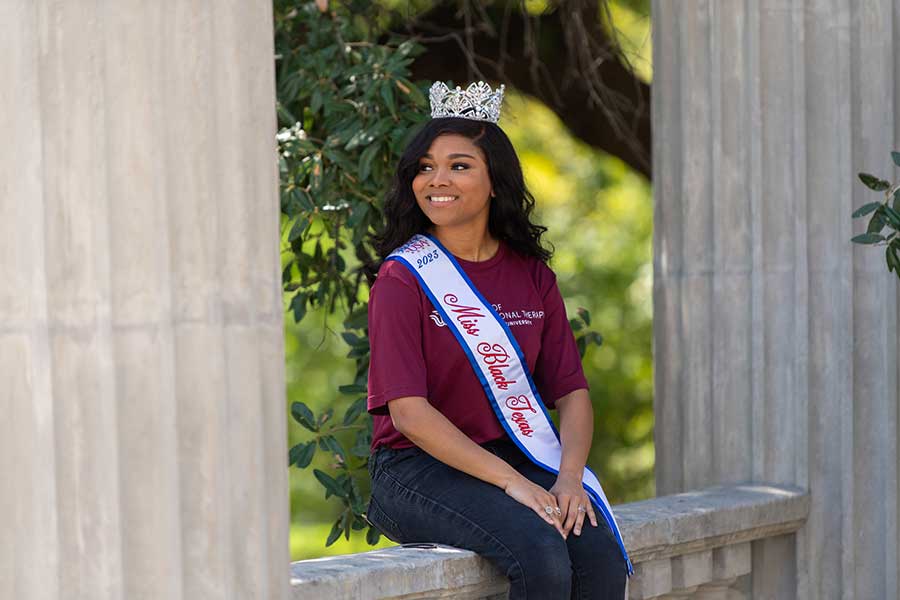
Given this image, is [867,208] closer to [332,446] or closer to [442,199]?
[442,199]

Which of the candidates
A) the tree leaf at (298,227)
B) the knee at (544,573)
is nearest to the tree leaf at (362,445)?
the tree leaf at (298,227)

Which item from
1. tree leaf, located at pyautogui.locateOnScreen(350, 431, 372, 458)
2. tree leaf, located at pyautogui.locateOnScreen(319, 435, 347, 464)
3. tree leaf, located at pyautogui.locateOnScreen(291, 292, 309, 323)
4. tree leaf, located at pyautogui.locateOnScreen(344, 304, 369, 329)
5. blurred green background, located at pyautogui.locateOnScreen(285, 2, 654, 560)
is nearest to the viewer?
tree leaf, located at pyautogui.locateOnScreen(319, 435, 347, 464)

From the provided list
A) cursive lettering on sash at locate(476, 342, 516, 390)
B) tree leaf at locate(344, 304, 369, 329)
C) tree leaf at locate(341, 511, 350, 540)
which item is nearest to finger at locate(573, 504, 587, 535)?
cursive lettering on sash at locate(476, 342, 516, 390)

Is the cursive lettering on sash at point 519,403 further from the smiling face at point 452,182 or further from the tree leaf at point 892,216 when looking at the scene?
the tree leaf at point 892,216

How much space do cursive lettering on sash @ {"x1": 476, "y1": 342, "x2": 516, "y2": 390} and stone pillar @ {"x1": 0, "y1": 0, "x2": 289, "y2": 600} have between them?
100cm

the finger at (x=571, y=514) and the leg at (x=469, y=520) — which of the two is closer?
the leg at (x=469, y=520)

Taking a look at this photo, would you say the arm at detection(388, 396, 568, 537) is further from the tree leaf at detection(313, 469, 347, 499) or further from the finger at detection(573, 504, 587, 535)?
the tree leaf at detection(313, 469, 347, 499)

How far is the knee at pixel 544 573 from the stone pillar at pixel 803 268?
53.4 inches

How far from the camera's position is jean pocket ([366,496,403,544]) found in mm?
3621

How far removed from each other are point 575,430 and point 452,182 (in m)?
0.69

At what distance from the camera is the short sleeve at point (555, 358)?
3.88 meters

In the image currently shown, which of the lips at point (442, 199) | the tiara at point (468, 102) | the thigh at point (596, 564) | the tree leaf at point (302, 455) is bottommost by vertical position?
the thigh at point (596, 564)

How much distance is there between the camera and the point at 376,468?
373 centimetres

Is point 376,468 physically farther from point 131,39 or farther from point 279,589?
point 131,39
